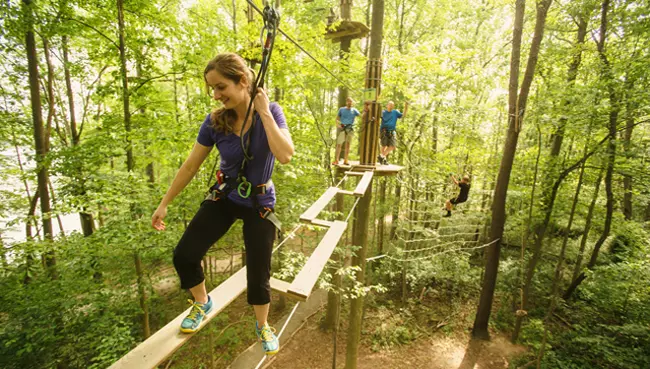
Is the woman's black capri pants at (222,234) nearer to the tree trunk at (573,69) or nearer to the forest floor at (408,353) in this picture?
the forest floor at (408,353)

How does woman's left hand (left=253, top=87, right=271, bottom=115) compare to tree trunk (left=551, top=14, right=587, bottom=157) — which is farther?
tree trunk (left=551, top=14, right=587, bottom=157)

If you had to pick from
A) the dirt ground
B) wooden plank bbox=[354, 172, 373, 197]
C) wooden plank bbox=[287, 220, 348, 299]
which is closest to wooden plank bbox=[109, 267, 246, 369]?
wooden plank bbox=[287, 220, 348, 299]

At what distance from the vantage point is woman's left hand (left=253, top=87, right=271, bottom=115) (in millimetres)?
1239

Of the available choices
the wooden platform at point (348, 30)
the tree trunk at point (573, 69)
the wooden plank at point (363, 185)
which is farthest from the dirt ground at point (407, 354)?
the wooden platform at point (348, 30)

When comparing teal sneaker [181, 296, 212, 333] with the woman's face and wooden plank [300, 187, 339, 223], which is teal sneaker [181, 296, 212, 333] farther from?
wooden plank [300, 187, 339, 223]

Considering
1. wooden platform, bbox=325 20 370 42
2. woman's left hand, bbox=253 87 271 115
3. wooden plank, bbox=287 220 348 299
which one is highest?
wooden platform, bbox=325 20 370 42

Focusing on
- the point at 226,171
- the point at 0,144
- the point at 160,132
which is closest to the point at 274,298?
the point at 160,132

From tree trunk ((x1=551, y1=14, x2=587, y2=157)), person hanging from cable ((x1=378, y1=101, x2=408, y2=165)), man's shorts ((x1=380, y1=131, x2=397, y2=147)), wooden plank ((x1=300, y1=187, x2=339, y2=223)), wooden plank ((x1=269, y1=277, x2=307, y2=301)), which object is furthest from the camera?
man's shorts ((x1=380, y1=131, x2=397, y2=147))

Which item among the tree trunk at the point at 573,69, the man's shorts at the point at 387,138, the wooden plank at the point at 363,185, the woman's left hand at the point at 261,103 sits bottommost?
the wooden plank at the point at 363,185

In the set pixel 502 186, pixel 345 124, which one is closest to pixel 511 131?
pixel 502 186

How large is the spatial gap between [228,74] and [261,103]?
19cm

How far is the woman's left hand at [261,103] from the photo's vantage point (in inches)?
48.8

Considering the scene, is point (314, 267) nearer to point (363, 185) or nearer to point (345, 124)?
point (363, 185)

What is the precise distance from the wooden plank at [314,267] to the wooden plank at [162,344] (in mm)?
410
